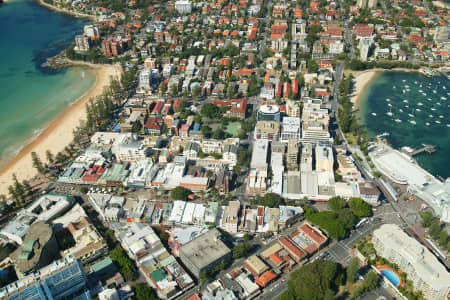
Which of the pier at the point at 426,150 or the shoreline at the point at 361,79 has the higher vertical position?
the shoreline at the point at 361,79

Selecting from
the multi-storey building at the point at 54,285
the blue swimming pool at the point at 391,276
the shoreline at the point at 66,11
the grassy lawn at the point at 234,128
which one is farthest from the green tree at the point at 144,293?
the shoreline at the point at 66,11

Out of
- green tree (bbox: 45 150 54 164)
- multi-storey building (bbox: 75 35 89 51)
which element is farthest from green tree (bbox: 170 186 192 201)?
multi-storey building (bbox: 75 35 89 51)

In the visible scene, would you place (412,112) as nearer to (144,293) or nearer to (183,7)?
(144,293)

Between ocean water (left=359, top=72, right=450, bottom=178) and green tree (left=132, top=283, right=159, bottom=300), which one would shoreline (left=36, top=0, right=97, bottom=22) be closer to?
ocean water (left=359, top=72, right=450, bottom=178)

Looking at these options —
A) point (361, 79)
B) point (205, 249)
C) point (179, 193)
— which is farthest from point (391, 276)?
point (361, 79)

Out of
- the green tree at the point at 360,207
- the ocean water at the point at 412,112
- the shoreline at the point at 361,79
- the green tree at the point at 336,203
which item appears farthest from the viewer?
the shoreline at the point at 361,79

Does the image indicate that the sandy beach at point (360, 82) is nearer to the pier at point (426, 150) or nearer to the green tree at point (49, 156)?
the pier at point (426, 150)

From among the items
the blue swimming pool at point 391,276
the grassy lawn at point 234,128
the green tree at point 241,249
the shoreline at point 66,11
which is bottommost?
the blue swimming pool at point 391,276
